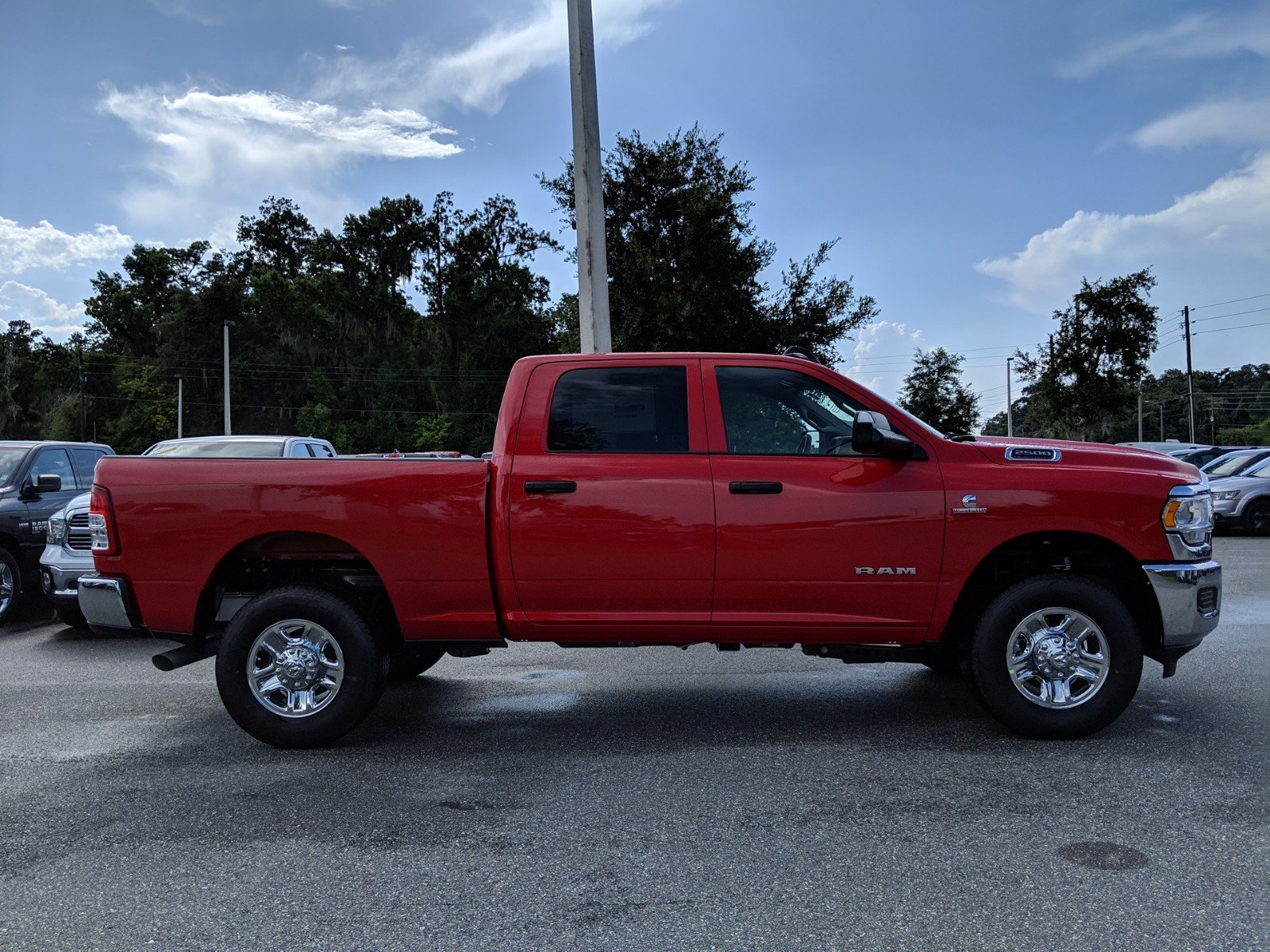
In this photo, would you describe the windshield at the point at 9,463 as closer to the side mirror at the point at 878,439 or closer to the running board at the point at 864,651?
the running board at the point at 864,651

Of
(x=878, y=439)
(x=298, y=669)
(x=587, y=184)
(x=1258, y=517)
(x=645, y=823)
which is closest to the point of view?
(x=645, y=823)

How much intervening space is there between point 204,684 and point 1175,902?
6.13 metres

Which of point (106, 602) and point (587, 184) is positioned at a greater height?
point (587, 184)

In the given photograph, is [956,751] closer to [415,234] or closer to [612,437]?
[612,437]

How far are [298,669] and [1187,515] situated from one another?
4751 millimetres

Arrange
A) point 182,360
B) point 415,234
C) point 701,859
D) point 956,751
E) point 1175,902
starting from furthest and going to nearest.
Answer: point 415,234 < point 182,360 < point 956,751 < point 701,859 < point 1175,902

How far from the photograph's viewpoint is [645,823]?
4105 mm

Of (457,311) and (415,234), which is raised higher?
(415,234)

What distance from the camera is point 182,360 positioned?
6612cm

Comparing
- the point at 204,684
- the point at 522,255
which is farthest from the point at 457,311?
the point at 204,684

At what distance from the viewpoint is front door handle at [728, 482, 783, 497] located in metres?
5.13

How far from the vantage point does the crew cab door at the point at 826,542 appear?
5133mm

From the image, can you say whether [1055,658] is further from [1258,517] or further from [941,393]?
[941,393]

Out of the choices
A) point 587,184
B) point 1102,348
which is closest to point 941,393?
point 1102,348
